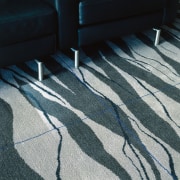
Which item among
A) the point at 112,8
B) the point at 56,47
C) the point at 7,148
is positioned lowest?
the point at 7,148

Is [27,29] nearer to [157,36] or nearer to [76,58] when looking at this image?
[76,58]

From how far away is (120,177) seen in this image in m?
1.20

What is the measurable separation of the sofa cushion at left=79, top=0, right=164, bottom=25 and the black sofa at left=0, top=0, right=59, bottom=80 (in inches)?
6.7

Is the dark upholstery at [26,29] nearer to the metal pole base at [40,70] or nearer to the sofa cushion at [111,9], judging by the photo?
the metal pole base at [40,70]

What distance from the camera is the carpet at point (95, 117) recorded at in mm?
1241

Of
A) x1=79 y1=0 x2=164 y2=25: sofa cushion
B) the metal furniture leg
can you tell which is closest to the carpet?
the metal furniture leg

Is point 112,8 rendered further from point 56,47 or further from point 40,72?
point 40,72

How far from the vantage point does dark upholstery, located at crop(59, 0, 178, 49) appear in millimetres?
1688

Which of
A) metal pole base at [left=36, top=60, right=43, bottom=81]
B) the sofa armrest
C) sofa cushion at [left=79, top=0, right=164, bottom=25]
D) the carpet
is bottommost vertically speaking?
the carpet

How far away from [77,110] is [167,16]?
977mm

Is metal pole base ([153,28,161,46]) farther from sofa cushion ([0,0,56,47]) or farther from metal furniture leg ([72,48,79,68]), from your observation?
sofa cushion ([0,0,56,47])

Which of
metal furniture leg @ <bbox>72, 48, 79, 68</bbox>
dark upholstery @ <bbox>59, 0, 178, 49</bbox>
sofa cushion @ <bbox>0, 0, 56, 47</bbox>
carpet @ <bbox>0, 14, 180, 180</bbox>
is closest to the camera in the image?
carpet @ <bbox>0, 14, 180, 180</bbox>

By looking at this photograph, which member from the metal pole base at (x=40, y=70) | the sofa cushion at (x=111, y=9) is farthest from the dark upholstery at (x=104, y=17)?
the metal pole base at (x=40, y=70)

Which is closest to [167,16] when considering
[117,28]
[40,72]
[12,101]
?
[117,28]
